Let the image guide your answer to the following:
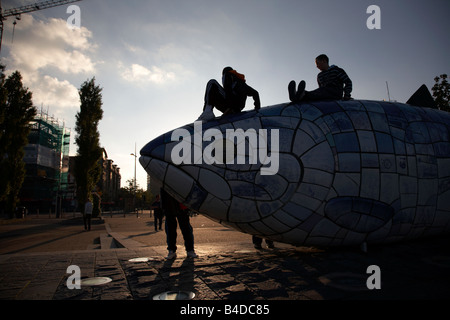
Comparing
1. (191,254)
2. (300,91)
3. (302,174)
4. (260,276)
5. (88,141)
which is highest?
(88,141)

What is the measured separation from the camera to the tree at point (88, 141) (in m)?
23.2

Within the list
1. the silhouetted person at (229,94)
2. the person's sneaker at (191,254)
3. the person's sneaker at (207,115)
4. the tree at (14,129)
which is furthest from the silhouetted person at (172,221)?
the tree at (14,129)

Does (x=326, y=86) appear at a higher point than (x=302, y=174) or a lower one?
higher

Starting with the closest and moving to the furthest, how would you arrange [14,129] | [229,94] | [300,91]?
[300,91] < [229,94] < [14,129]

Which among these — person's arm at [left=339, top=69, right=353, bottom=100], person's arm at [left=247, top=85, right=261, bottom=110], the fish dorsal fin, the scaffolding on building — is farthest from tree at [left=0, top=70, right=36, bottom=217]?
the fish dorsal fin

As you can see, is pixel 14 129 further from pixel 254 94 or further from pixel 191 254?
pixel 254 94

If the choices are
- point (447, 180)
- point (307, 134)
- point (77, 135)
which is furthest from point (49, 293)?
point (77, 135)

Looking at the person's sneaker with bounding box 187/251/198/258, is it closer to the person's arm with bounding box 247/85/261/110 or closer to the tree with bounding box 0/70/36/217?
the person's arm with bounding box 247/85/261/110

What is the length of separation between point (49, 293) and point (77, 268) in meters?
1.28

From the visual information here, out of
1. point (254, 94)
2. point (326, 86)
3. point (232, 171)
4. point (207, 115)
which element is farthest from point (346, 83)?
point (232, 171)

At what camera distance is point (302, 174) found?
3.38 m

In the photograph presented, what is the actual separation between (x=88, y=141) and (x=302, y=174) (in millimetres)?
24320

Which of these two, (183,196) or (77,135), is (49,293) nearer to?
(183,196)
